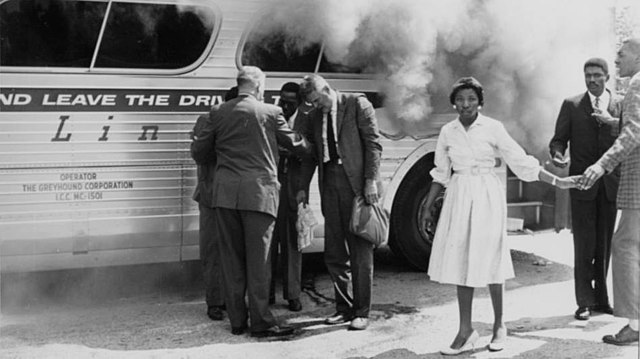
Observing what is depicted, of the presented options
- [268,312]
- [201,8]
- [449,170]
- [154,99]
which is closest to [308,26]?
[201,8]

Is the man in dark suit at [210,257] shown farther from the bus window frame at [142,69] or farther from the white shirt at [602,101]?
the white shirt at [602,101]

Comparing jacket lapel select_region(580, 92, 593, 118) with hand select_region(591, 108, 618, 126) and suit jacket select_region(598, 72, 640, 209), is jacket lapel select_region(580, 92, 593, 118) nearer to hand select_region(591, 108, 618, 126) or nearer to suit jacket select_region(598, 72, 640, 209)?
hand select_region(591, 108, 618, 126)

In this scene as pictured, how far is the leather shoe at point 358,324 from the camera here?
5.20 m

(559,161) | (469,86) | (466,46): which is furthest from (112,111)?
→ (559,161)

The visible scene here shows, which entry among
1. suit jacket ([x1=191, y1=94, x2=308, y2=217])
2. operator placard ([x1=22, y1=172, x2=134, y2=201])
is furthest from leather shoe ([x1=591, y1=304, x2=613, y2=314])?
operator placard ([x1=22, y1=172, x2=134, y2=201])

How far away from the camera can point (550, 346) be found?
479 cm

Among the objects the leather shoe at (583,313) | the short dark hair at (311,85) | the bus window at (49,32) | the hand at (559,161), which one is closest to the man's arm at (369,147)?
the short dark hair at (311,85)

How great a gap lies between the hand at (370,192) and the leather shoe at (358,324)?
850 millimetres

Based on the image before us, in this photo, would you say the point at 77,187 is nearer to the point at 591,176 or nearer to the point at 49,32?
the point at 49,32

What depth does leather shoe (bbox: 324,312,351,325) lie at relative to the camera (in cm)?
535

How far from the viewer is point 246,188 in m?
4.91

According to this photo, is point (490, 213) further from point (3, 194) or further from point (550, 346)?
point (3, 194)

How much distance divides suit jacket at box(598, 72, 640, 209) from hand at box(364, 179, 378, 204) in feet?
4.87

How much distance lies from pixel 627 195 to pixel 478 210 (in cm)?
98
